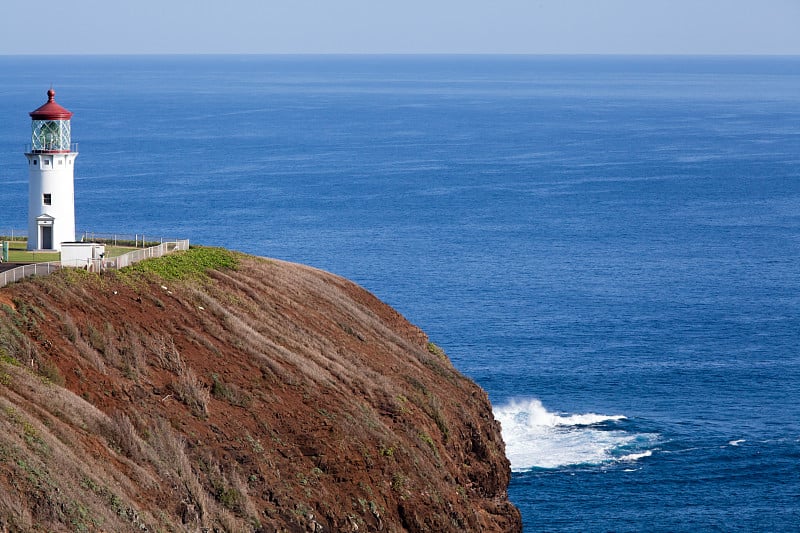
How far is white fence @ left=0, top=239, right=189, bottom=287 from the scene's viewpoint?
129 feet

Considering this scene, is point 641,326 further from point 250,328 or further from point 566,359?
point 250,328

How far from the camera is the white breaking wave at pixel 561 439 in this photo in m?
58.1

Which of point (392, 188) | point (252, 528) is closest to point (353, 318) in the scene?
point (252, 528)

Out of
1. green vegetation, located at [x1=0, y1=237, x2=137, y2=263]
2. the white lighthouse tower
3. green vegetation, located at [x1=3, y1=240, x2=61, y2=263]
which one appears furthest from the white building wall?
green vegetation, located at [x1=0, y1=237, x2=137, y2=263]

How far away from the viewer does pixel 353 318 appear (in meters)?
50.3

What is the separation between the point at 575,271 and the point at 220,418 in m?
67.6

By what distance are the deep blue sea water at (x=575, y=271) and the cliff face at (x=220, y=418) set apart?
10.5 metres

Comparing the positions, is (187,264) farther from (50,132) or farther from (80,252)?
(50,132)

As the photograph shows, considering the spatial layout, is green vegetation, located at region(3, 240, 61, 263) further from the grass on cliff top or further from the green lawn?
the grass on cliff top

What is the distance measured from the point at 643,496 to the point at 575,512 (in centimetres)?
340

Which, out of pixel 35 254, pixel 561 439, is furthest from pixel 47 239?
pixel 561 439

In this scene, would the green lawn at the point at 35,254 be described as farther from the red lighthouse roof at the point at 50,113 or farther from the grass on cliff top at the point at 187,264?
the red lighthouse roof at the point at 50,113

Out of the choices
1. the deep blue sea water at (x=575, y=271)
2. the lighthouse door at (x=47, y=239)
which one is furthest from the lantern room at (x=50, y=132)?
the deep blue sea water at (x=575, y=271)

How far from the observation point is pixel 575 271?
10125 cm
